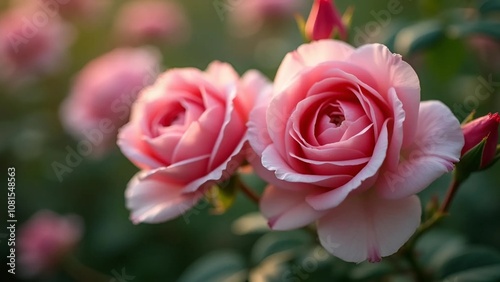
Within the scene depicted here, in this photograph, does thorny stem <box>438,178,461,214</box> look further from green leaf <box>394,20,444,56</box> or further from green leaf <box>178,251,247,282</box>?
green leaf <box>178,251,247,282</box>

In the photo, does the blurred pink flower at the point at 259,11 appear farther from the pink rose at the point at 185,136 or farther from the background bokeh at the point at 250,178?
the pink rose at the point at 185,136

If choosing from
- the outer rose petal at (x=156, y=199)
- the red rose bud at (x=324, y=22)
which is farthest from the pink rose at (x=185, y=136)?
the red rose bud at (x=324, y=22)

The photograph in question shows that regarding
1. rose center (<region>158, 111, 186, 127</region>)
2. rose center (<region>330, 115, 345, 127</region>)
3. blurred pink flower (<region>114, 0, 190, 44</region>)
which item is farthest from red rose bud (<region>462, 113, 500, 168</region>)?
blurred pink flower (<region>114, 0, 190, 44</region>)

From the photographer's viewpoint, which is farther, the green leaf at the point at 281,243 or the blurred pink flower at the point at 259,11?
the blurred pink flower at the point at 259,11

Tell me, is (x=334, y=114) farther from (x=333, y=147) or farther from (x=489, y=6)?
(x=489, y=6)

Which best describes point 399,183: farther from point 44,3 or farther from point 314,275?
point 44,3

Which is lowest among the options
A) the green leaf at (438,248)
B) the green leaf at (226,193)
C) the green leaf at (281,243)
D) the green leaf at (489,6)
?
the green leaf at (438,248)
